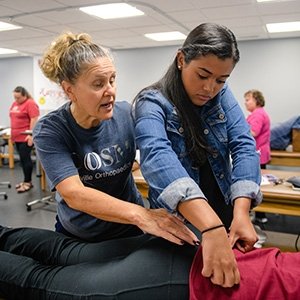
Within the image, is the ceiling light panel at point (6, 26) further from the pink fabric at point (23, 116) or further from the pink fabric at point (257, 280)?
the pink fabric at point (257, 280)

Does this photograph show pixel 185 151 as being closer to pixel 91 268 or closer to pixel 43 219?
pixel 91 268

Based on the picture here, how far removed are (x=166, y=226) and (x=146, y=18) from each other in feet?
12.8

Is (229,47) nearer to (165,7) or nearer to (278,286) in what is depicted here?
(278,286)

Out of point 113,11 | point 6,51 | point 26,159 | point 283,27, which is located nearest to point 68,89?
point 113,11

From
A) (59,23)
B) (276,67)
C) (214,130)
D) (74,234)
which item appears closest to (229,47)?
(214,130)

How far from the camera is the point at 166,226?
99 cm

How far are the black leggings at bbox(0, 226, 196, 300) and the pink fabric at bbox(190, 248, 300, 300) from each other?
5 centimetres

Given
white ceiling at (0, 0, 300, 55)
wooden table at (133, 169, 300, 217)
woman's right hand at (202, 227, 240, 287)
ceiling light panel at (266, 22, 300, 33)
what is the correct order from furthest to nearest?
ceiling light panel at (266, 22, 300, 33), white ceiling at (0, 0, 300, 55), wooden table at (133, 169, 300, 217), woman's right hand at (202, 227, 240, 287)

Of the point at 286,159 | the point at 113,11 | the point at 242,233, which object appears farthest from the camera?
the point at 286,159

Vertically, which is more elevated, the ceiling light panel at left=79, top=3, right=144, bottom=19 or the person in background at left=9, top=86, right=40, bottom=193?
the ceiling light panel at left=79, top=3, right=144, bottom=19

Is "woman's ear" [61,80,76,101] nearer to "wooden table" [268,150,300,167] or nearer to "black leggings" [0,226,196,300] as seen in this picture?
"black leggings" [0,226,196,300]

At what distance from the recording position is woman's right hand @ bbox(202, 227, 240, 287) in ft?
2.83

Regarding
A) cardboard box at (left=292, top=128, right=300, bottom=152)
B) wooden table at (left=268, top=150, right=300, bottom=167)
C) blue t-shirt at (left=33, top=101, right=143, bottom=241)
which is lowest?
wooden table at (left=268, top=150, right=300, bottom=167)

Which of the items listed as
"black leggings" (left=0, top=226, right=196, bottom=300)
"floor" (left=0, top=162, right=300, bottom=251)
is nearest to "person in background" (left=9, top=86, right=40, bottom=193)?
"floor" (left=0, top=162, right=300, bottom=251)
